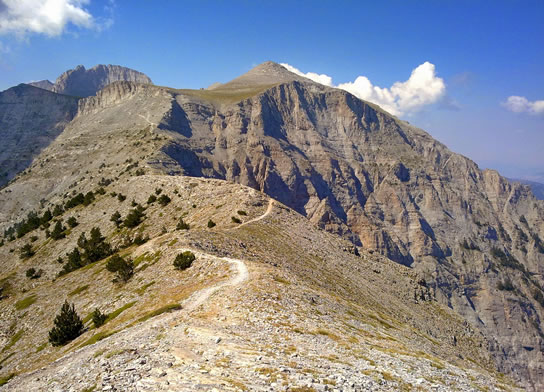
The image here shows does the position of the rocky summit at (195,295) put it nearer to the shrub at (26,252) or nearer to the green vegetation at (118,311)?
the green vegetation at (118,311)

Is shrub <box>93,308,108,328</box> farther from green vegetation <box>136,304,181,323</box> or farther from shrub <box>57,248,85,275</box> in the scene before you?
shrub <box>57,248,85,275</box>

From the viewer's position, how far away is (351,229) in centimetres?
18688

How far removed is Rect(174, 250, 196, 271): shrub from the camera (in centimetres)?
3516

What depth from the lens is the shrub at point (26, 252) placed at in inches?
3019

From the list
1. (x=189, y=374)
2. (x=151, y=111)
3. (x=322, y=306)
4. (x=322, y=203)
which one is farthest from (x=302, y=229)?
(x=151, y=111)

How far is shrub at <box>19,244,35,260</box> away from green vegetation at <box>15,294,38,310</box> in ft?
106

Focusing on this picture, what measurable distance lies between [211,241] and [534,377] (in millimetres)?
196769

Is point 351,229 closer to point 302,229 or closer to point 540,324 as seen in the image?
point 540,324

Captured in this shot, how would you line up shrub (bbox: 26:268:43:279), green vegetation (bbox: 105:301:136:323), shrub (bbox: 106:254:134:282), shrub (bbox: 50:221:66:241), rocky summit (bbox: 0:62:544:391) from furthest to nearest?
shrub (bbox: 50:221:66:241)
shrub (bbox: 26:268:43:279)
shrub (bbox: 106:254:134:282)
green vegetation (bbox: 105:301:136:323)
rocky summit (bbox: 0:62:544:391)

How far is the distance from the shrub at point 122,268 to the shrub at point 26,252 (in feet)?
152

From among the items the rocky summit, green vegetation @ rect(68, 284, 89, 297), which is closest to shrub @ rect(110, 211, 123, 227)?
the rocky summit

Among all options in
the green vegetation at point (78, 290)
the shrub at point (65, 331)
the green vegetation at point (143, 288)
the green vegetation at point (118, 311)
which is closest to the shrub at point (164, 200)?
the green vegetation at point (78, 290)

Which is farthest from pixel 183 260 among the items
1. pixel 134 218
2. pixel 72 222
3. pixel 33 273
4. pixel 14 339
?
pixel 72 222

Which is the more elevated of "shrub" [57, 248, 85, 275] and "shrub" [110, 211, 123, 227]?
"shrub" [110, 211, 123, 227]
